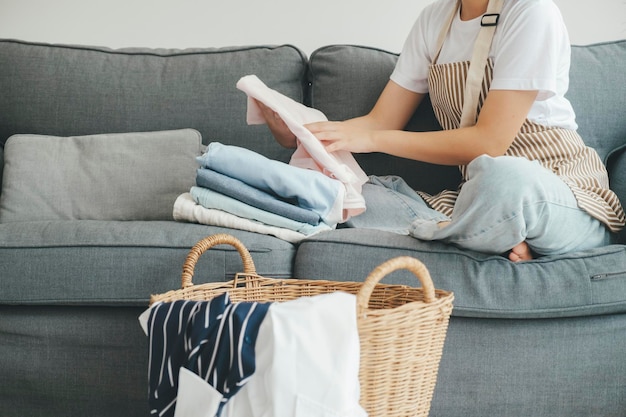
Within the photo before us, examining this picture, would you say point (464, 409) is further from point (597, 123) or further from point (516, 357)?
point (597, 123)

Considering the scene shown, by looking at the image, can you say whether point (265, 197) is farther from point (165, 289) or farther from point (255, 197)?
point (165, 289)

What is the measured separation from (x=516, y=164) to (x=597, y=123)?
731 mm

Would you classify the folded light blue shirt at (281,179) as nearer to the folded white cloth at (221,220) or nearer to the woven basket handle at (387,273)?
the folded white cloth at (221,220)

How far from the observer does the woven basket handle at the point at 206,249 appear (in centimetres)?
125

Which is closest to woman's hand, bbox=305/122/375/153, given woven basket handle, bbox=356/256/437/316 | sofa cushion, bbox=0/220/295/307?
sofa cushion, bbox=0/220/295/307

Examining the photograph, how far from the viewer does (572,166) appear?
1.61 m

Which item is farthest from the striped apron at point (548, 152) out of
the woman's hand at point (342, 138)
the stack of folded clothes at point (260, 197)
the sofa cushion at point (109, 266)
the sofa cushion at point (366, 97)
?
the sofa cushion at point (109, 266)

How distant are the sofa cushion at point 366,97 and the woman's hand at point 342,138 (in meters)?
0.25

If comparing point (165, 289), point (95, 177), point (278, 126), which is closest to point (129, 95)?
point (95, 177)

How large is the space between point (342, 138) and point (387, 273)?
2.29ft

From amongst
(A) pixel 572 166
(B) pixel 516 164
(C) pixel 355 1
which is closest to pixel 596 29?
(C) pixel 355 1

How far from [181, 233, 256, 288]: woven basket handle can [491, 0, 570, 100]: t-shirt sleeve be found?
2.25ft

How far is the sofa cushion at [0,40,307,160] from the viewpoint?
1977 mm

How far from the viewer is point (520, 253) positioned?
138cm
